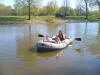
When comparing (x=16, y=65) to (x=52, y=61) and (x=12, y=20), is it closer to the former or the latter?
(x=52, y=61)

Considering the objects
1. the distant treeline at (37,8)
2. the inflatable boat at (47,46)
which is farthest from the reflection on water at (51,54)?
the distant treeline at (37,8)

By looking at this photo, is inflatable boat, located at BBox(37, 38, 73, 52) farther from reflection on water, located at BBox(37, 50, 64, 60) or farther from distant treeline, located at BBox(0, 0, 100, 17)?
distant treeline, located at BBox(0, 0, 100, 17)

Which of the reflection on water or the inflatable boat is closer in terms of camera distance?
the reflection on water

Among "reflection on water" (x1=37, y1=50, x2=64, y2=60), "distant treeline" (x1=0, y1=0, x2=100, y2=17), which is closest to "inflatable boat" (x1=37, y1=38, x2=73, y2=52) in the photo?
"reflection on water" (x1=37, y1=50, x2=64, y2=60)

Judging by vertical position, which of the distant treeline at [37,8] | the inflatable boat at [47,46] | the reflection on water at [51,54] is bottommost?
the reflection on water at [51,54]

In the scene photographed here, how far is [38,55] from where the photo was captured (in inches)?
336

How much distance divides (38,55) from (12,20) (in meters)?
26.6

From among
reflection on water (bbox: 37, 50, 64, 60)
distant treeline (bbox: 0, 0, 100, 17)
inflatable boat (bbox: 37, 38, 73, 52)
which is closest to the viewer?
reflection on water (bbox: 37, 50, 64, 60)

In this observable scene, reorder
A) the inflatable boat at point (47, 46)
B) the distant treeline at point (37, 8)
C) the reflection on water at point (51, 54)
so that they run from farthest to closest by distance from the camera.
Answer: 1. the distant treeline at point (37, 8)
2. the inflatable boat at point (47, 46)
3. the reflection on water at point (51, 54)

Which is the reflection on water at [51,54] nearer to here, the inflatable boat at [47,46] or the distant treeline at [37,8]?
the inflatable boat at [47,46]

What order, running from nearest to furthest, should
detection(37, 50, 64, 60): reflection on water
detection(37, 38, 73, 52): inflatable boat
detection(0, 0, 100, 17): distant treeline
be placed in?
detection(37, 50, 64, 60): reflection on water < detection(37, 38, 73, 52): inflatable boat < detection(0, 0, 100, 17): distant treeline

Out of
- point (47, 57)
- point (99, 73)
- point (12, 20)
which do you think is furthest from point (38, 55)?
point (12, 20)

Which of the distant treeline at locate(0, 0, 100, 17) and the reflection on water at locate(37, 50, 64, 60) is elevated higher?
the distant treeline at locate(0, 0, 100, 17)

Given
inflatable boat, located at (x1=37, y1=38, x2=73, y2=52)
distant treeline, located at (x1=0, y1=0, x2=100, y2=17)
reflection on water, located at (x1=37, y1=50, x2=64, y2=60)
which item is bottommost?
reflection on water, located at (x1=37, y1=50, x2=64, y2=60)
